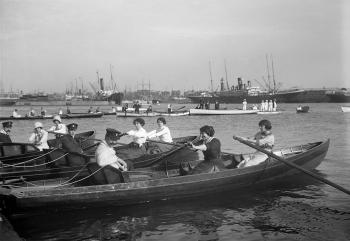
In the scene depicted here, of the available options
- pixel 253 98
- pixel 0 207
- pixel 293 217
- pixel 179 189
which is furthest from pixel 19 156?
pixel 253 98

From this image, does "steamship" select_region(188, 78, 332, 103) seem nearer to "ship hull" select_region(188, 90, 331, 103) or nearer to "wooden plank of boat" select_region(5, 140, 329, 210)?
"ship hull" select_region(188, 90, 331, 103)

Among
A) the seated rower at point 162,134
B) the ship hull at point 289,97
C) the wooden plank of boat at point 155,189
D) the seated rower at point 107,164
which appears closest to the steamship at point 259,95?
the ship hull at point 289,97

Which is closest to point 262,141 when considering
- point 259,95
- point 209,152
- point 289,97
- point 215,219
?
point 209,152

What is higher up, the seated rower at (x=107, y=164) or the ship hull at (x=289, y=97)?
the ship hull at (x=289, y=97)

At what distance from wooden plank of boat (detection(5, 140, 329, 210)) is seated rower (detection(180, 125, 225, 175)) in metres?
0.34

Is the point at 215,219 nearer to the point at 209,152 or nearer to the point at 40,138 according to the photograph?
Answer: the point at 209,152

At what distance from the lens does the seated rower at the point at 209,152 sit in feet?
36.1

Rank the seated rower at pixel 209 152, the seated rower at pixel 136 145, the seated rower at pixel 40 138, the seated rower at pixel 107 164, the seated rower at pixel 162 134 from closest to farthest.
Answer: the seated rower at pixel 107 164
the seated rower at pixel 209 152
the seated rower at pixel 136 145
the seated rower at pixel 40 138
the seated rower at pixel 162 134

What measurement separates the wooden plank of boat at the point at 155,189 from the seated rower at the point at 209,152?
0.34 meters

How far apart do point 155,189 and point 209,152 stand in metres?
1.90

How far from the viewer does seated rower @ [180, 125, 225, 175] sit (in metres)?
11.0

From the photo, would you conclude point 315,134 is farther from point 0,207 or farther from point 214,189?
point 0,207

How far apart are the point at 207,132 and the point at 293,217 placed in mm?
3129

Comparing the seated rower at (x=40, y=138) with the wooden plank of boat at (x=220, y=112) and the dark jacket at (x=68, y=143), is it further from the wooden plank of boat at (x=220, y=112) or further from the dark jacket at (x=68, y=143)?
the wooden plank of boat at (x=220, y=112)
